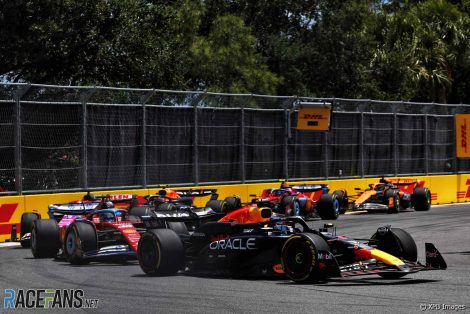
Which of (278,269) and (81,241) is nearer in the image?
(278,269)

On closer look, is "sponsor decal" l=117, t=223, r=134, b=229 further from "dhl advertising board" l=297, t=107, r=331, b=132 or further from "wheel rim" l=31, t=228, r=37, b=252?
"dhl advertising board" l=297, t=107, r=331, b=132

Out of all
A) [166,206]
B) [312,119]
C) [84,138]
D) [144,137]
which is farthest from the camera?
[312,119]

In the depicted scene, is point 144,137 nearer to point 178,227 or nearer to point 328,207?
point 328,207

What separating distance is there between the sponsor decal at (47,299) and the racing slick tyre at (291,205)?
401 inches

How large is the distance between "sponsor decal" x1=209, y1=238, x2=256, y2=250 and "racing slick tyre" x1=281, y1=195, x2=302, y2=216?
827 centimetres

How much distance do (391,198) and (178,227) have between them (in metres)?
10.8

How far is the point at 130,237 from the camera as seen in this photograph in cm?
1330

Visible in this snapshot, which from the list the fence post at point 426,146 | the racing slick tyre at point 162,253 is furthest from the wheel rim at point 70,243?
the fence post at point 426,146

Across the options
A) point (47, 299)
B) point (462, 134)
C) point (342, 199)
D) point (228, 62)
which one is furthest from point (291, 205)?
point (228, 62)

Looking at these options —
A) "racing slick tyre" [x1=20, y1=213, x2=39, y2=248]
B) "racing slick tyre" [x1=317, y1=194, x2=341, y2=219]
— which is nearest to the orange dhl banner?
"racing slick tyre" [x1=317, y1=194, x2=341, y2=219]

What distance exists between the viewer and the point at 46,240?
13859mm

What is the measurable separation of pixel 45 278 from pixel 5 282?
1.65 ft

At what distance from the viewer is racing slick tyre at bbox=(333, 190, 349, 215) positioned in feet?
75.6

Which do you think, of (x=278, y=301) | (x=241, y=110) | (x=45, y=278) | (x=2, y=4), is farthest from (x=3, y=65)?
(x=278, y=301)
